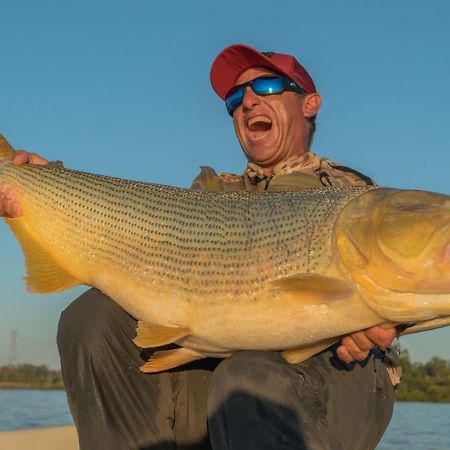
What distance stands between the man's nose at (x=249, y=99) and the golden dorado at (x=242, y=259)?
4.12 ft

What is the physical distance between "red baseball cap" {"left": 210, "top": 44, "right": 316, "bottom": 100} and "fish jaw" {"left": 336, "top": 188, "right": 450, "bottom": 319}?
6.40 ft

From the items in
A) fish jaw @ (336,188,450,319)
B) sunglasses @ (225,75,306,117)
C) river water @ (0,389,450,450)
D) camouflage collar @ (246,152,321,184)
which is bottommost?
river water @ (0,389,450,450)

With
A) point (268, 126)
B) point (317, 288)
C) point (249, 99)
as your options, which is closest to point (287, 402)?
point (317, 288)

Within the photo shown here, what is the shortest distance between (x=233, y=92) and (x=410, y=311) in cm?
255

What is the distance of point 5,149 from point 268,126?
5.87 feet

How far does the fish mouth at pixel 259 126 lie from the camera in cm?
540

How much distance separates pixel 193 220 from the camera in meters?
4.18

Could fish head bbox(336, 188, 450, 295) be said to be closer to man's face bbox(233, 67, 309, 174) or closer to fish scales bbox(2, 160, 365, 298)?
fish scales bbox(2, 160, 365, 298)

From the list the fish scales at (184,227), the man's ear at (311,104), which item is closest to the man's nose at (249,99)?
the man's ear at (311,104)

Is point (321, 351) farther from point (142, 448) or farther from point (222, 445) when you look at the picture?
point (142, 448)

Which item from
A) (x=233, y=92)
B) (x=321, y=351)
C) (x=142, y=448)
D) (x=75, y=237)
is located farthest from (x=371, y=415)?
(x=233, y=92)

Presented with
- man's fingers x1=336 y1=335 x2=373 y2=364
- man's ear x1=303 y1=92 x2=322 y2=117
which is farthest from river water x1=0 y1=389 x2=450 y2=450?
man's fingers x1=336 y1=335 x2=373 y2=364

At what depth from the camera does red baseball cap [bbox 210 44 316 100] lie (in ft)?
17.6

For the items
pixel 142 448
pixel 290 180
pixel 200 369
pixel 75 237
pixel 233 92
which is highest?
pixel 233 92
